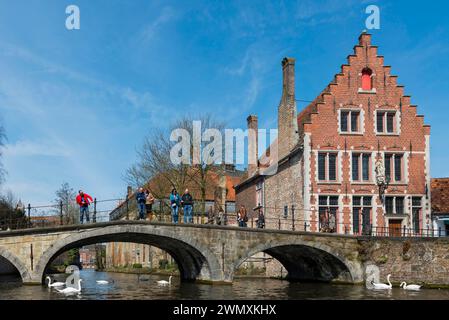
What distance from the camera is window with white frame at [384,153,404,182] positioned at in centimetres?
3183

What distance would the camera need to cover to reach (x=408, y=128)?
32.2 metres

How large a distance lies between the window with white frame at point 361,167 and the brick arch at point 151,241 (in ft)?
30.9

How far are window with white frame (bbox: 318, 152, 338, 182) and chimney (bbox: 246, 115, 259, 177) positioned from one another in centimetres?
1006

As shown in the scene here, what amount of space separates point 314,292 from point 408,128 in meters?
12.2

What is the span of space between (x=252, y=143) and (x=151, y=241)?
15.8 m

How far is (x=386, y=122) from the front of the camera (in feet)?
106

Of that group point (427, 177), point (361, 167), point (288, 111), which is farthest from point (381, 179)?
point (288, 111)

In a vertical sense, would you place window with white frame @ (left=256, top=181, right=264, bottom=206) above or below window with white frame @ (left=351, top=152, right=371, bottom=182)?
below

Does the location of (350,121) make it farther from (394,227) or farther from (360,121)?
Answer: (394,227)

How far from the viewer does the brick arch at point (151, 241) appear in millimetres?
24000

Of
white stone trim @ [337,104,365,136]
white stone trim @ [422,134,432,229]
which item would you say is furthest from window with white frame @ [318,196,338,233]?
white stone trim @ [422,134,432,229]

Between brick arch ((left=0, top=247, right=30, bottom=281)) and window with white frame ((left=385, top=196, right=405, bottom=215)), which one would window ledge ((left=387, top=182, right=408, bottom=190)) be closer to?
window with white frame ((left=385, top=196, right=405, bottom=215))

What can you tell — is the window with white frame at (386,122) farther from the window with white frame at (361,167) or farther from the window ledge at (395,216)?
the window ledge at (395,216)
